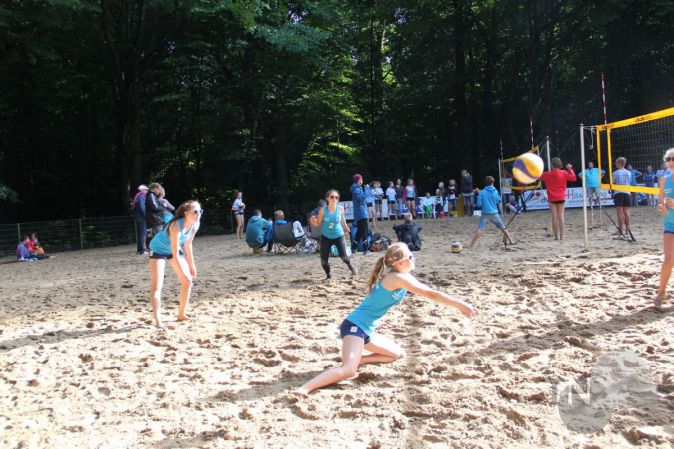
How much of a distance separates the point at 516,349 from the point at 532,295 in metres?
2.14

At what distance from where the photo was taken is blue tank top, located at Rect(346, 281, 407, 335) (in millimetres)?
4248

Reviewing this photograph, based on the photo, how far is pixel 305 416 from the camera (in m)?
3.62

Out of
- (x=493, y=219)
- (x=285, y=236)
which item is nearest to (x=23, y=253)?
(x=285, y=236)

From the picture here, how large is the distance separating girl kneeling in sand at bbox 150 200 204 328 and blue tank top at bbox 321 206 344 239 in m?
2.67

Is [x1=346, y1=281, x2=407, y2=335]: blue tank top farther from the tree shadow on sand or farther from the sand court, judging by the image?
the tree shadow on sand

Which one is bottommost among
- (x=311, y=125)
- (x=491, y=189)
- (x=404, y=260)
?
(x=404, y=260)

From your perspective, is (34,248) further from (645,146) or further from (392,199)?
(645,146)

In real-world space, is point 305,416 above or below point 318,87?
below

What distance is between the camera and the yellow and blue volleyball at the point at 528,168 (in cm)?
848

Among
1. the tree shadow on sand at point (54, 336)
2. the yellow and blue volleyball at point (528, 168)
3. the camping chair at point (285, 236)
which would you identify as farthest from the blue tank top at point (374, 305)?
the camping chair at point (285, 236)

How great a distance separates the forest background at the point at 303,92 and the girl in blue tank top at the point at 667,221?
15822 mm

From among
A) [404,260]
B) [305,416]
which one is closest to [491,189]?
[404,260]

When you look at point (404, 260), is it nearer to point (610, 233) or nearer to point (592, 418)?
point (592, 418)

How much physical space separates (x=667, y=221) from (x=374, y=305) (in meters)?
3.56
